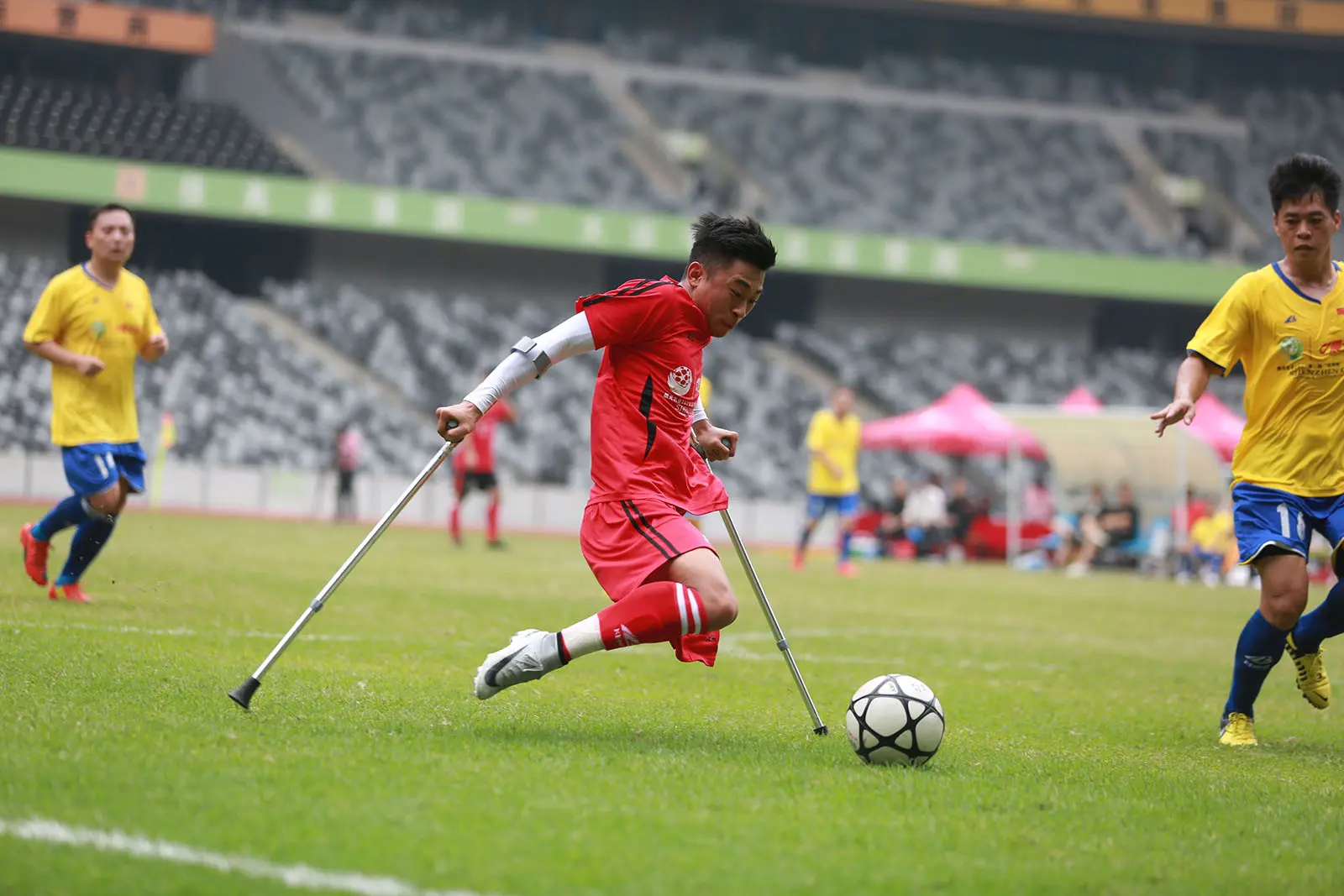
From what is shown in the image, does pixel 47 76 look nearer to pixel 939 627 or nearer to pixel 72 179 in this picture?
pixel 72 179

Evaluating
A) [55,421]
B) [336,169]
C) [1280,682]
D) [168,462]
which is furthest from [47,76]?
[1280,682]

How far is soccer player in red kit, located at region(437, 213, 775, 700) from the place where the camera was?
16.5 ft

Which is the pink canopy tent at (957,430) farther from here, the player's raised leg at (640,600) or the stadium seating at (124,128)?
the player's raised leg at (640,600)

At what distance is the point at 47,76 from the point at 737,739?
3286cm

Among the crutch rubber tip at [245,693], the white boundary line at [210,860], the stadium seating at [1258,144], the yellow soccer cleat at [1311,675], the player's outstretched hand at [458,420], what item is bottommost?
the white boundary line at [210,860]

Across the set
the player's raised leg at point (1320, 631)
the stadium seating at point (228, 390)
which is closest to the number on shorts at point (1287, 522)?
the player's raised leg at point (1320, 631)

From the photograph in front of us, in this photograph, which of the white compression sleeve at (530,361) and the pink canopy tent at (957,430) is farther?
the pink canopy tent at (957,430)

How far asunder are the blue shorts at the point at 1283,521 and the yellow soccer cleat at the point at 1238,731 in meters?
0.72

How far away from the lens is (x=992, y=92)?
39625 millimetres

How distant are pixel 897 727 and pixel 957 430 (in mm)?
21577

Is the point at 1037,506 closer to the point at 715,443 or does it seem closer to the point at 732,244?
the point at 715,443

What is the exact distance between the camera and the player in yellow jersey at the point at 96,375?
8.44 m

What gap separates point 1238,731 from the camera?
20.7ft

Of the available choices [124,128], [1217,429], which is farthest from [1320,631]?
[124,128]
